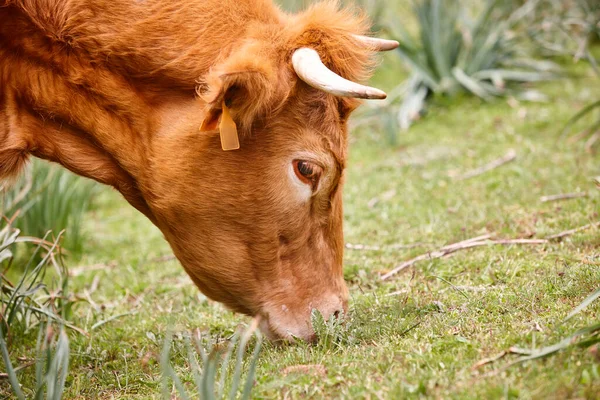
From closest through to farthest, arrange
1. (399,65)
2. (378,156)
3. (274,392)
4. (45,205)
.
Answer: (274,392) < (45,205) < (378,156) < (399,65)

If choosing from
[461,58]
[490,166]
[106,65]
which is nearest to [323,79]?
[106,65]

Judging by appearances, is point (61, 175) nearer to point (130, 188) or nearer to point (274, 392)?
point (130, 188)

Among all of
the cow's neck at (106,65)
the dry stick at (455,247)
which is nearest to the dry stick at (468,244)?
the dry stick at (455,247)

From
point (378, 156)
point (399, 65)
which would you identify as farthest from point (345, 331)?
point (399, 65)

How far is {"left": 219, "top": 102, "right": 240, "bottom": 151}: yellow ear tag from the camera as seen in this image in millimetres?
3152

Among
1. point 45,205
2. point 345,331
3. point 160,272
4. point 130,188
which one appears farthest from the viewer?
point 45,205

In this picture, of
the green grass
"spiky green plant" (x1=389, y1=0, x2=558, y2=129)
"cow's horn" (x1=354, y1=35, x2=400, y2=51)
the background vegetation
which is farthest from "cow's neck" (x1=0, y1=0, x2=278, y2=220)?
"spiky green plant" (x1=389, y1=0, x2=558, y2=129)

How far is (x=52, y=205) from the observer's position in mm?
6449

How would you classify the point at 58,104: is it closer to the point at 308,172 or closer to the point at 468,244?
the point at 308,172

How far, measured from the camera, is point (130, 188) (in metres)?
3.60

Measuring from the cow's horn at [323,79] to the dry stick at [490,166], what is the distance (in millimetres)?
3578

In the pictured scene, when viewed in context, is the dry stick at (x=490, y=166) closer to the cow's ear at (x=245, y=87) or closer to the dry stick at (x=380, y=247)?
the dry stick at (x=380, y=247)

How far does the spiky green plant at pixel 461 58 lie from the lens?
934 cm

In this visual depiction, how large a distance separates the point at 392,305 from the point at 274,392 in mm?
1105
